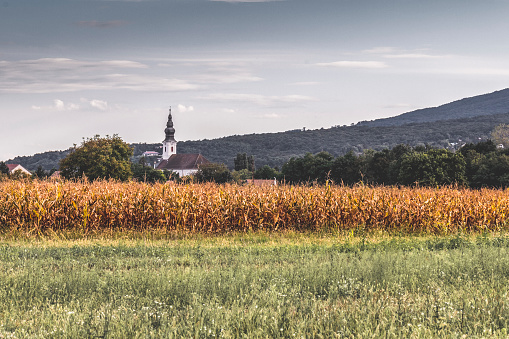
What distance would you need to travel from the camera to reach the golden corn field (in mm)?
17141

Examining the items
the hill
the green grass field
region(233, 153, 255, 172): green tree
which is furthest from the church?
the green grass field

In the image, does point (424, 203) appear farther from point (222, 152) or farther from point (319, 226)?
point (222, 152)

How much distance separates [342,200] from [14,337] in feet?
48.3

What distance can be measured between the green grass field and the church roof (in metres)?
164

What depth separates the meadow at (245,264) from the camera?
591 cm

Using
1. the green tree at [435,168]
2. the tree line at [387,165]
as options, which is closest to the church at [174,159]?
the tree line at [387,165]

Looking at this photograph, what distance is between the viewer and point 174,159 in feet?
598

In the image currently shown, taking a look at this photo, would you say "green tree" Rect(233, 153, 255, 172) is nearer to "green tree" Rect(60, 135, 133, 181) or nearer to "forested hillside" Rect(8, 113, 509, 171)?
"forested hillside" Rect(8, 113, 509, 171)

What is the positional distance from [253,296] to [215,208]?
10522mm

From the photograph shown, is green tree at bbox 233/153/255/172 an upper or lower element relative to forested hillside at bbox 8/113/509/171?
lower

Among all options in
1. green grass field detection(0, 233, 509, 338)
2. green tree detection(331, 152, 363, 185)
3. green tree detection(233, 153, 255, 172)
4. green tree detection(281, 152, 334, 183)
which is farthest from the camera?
green tree detection(233, 153, 255, 172)

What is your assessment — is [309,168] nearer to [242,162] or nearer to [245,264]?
[242,162]

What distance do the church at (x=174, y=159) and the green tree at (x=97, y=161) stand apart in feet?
307

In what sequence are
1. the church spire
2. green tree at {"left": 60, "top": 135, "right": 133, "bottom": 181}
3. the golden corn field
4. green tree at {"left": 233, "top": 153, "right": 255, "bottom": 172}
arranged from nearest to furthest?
the golden corn field, green tree at {"left": 60, "top": 135, "right": 133, "bottom": 181}, green tree at {"left": 233, "top": 153, "right": 255, "bottom": 172}, the church spire
